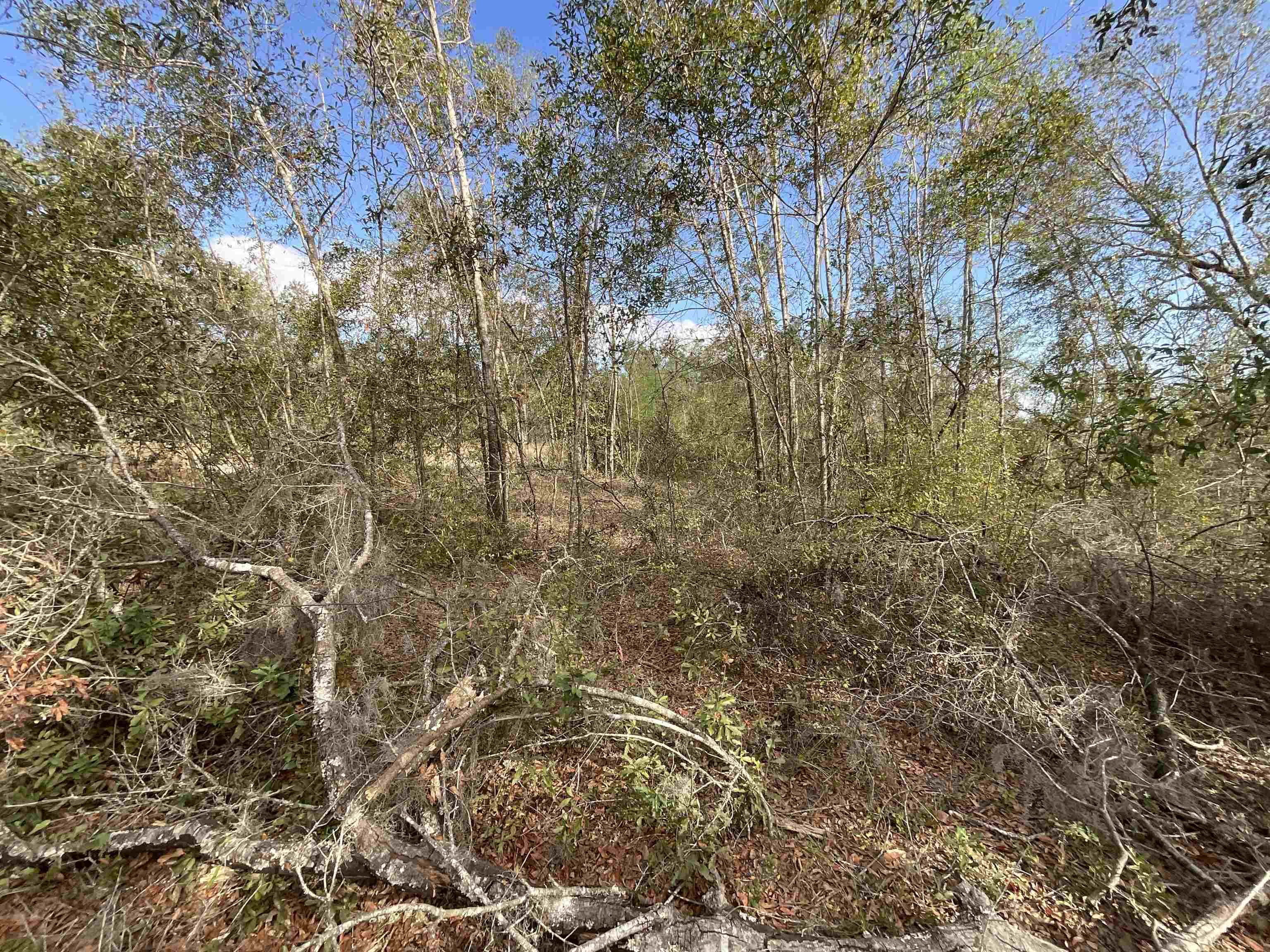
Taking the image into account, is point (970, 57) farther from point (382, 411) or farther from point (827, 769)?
point (382, 411)

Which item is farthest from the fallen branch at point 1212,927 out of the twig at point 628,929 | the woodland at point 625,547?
the twig at point 628,929

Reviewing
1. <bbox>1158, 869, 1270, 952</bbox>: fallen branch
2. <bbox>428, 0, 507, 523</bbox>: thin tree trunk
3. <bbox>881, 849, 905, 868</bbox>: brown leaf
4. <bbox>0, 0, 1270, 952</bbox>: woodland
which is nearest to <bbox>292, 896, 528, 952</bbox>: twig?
<bbox>0, 0, 1270, 952</bbox>: woodland

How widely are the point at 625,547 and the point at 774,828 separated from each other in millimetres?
4285

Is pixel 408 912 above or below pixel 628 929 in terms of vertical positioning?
below

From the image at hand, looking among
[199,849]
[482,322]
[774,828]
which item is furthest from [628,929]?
[482,322]

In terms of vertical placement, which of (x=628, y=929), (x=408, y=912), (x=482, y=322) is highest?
(x=482, y=322)

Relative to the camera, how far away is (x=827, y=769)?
3.36m

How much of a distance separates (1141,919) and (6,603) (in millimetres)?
6668

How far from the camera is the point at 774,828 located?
9.55 feet

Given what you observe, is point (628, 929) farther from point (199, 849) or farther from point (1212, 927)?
point (199, 849)

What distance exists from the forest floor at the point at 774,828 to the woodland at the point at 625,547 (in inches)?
1.3

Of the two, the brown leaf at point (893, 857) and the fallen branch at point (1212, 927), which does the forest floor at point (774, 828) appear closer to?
the brown leaf at point (893, 857)

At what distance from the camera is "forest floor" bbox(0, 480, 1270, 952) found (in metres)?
2.44

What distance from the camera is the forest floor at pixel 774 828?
2.44 metres
